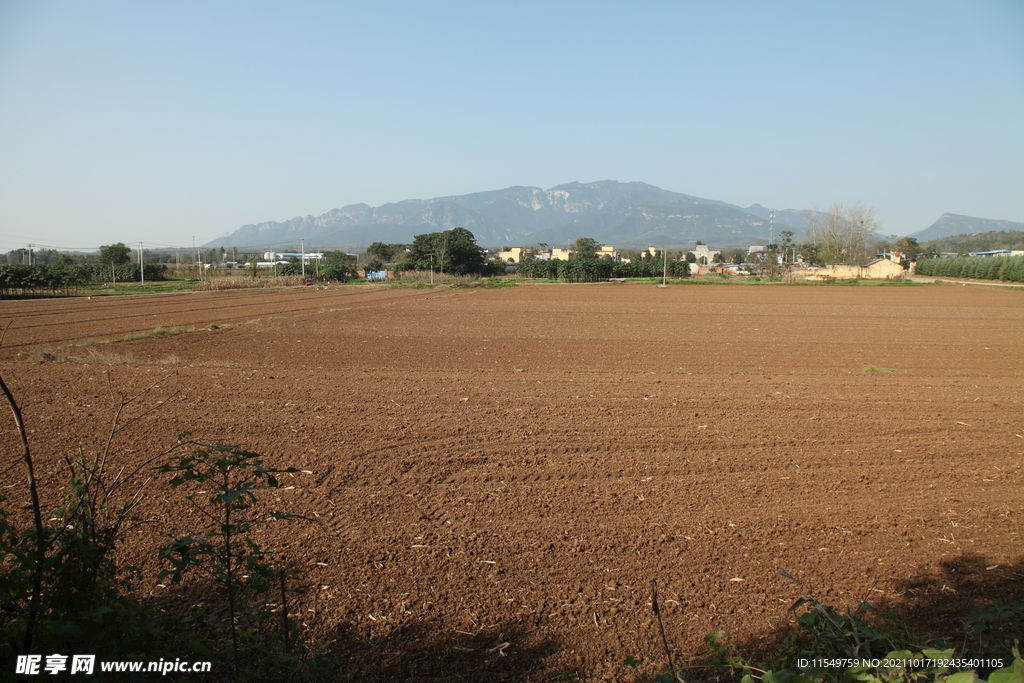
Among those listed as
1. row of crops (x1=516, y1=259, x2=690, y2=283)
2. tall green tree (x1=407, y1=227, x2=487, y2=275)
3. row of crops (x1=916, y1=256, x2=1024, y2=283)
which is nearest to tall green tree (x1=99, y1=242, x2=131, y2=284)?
tall green tree (x1=407, y1=227, x2=487, y2=275)

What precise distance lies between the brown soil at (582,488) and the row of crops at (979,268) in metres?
79.8

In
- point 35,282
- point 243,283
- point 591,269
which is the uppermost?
point 591,269

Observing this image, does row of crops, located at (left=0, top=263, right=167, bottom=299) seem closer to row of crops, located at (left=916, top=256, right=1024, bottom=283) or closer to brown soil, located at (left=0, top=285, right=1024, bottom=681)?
brown soil, located at (left=0, top=285, right=1024, bottom=681)

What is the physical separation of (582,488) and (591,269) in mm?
88619

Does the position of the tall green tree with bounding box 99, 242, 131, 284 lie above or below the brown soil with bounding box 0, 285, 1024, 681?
above

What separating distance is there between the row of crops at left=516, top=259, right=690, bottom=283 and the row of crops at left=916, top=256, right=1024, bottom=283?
120 feet

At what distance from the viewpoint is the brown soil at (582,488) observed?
4035 millimetres

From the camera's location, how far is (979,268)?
83.5m

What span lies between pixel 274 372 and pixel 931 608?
1177 cm

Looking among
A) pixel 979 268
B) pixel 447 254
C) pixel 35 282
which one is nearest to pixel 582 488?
pixel 35 282

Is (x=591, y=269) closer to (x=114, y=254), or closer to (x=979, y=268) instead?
(x=979, y=268)

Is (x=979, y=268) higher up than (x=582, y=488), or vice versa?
(x=979, y=268)

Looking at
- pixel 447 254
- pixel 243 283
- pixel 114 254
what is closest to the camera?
pixel 243 283

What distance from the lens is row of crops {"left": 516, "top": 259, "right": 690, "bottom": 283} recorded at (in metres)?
92.4
